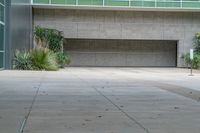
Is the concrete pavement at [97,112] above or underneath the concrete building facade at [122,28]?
underneath

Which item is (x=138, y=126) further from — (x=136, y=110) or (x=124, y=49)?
(x=124, y=49)

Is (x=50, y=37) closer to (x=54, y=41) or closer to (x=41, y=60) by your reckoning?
(x=54, y=41)

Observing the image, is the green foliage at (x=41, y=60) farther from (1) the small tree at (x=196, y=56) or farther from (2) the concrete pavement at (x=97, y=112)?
(2) the concrete pavement at (x=97, y=112)

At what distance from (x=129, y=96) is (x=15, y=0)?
66.0 ft

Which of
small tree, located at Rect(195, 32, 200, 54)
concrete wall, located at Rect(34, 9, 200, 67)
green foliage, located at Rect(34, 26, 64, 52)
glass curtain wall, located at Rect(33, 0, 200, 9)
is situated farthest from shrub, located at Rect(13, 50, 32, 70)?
small tree, located at Rect(195, 32, 200, 54)

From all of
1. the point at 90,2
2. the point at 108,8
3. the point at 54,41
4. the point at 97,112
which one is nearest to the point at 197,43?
A: the point at 108,8

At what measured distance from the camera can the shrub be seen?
101ft

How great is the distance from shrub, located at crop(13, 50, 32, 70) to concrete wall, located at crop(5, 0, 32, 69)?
58 centimetres

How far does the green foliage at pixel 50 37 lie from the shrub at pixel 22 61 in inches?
278

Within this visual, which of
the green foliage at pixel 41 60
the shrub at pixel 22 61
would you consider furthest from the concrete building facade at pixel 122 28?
the green foliage at pixel 41 60

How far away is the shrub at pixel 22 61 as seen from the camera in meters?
30.7

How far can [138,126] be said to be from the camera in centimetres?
827

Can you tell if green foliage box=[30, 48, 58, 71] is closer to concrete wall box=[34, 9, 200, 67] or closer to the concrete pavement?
concrete wall box=[34, 9, 200, 67]

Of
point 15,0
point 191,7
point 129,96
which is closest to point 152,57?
point 191,7
